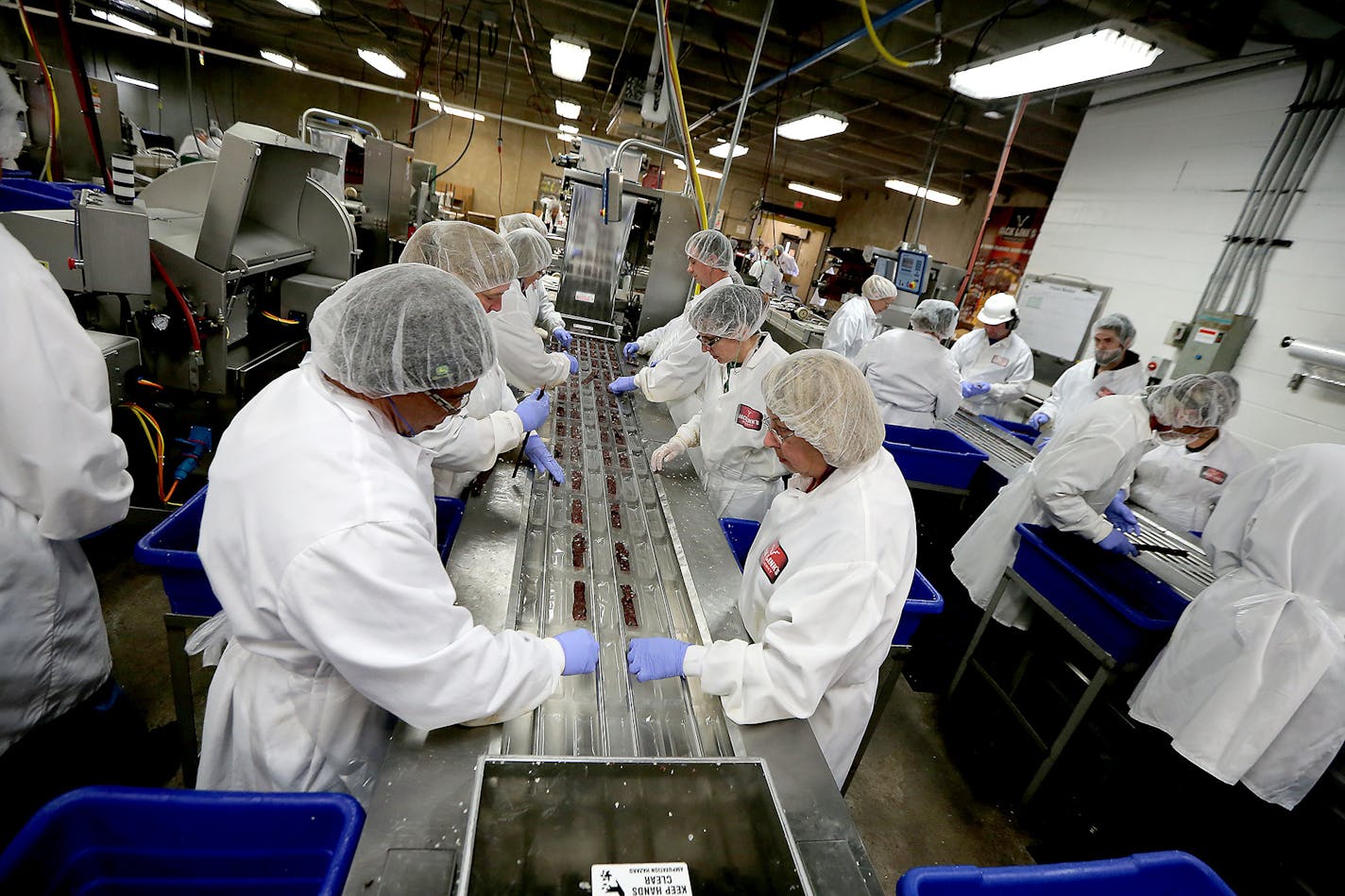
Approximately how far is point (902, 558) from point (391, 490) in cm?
100

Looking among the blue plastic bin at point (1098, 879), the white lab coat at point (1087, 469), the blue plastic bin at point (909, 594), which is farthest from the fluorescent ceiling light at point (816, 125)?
the blue plastic bin at point (1098, 879)

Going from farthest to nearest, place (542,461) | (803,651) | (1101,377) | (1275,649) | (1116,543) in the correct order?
(1101,377), (1116,543), (542,461), (1275,649), (803,651)

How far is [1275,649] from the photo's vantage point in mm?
1742

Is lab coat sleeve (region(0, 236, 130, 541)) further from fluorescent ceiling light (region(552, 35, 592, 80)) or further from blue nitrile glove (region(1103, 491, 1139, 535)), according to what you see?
fluorescent ceiling light (region(552, 35, 592, 80))

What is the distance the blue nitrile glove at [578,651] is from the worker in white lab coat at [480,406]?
647 mm

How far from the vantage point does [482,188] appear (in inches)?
559

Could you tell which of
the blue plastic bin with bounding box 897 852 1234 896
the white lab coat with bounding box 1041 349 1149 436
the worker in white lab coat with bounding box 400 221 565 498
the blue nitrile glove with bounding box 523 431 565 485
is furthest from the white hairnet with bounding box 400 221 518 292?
the white lab coat with bounding box 1041 349 1149 436

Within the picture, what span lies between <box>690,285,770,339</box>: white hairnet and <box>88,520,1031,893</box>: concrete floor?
187 centimetres

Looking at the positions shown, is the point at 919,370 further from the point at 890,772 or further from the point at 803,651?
the point at 803,651

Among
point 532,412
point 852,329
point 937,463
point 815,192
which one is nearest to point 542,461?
point 532,412

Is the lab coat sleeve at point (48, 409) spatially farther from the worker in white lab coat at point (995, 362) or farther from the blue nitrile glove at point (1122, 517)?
the worker in white lab coat at point (995, 362)

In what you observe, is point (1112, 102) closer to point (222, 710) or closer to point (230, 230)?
point (230, 230)

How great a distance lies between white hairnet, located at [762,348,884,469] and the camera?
130 centimetres

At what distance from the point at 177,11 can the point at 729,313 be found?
8.18 metres
